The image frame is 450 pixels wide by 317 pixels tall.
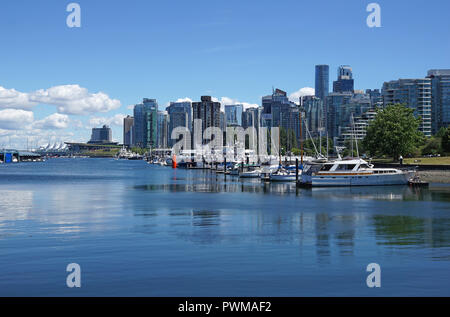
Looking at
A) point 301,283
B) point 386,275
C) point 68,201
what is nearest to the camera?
point 301,283

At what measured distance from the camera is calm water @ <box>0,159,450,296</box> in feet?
78.0

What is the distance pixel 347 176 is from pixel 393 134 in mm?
63870

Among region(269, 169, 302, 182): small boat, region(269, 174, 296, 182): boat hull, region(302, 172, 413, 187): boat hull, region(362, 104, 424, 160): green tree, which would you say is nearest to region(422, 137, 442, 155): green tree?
region(362, 104, 424, 160): green tree

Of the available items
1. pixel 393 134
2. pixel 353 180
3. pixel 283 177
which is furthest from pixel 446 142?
pixel 353 180

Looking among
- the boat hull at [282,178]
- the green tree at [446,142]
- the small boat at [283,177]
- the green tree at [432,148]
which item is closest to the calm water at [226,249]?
the boat hull at [282,178]

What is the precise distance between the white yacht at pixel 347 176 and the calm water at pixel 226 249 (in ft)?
84.0

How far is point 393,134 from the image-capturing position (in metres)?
144

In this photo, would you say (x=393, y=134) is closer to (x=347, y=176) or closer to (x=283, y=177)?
(x=283, y=177)

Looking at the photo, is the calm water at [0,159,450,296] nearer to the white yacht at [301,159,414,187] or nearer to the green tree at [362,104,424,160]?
the white yacht at [301,159,414,187]

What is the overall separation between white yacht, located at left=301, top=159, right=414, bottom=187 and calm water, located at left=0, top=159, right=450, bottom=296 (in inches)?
1008

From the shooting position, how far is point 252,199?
69.8 metres

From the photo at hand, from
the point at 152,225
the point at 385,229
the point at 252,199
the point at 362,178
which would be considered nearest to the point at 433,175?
the point at 362,178
